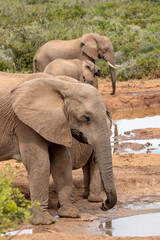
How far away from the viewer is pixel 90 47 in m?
15.4

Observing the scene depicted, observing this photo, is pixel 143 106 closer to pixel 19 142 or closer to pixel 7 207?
pixel 19 142

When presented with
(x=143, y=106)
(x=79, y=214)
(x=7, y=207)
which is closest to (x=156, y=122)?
(x=143, y=106)

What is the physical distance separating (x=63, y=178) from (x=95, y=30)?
1775cm

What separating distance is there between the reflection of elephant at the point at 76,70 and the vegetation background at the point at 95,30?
15.3ft

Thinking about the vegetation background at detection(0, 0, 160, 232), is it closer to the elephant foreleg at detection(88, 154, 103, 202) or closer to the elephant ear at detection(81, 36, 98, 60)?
the elephant ear at detection(81, 36, 98, 60)

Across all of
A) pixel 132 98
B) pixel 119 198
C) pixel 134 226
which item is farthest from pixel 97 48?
pixel 134 226

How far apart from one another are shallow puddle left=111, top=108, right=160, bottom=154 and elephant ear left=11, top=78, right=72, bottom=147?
4.75 metres

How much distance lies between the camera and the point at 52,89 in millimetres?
5648

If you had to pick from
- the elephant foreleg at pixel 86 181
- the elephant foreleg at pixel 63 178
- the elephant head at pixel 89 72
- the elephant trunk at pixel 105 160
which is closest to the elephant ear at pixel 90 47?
the elephant head at pixel 89 72

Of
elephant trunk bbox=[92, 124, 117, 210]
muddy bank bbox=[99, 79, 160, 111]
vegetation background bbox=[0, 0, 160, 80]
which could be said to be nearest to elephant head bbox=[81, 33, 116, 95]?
muddy bank bbox=[99, 79, 160, 111]

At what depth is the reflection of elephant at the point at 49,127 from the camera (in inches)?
213

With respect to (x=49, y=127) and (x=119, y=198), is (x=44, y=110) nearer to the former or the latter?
(x=49, y=127)

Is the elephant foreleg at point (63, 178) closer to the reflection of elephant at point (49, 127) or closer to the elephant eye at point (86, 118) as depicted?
the reflection of elephant at point (49, 127)

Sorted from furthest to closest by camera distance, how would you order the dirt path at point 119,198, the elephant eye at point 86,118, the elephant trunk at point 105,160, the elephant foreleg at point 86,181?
the elephant foreleg at point 86,181 < the dirt path at point 119,198 < the elephant eye at point 86,118 < the elephant trunk at point 105,160
